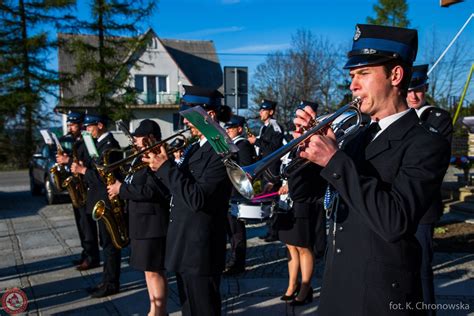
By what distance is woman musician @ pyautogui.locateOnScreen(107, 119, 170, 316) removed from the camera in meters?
4.01

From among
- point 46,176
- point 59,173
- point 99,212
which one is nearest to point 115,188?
point 99,212

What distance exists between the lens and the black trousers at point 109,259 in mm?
5105

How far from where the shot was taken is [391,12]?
29719mm

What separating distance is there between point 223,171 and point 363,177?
1.55 m

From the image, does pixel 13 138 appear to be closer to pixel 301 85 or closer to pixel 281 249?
pixel 301 85

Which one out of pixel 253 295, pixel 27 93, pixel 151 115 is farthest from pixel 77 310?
pixel 151 115

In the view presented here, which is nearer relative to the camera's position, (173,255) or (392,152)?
(392,152)

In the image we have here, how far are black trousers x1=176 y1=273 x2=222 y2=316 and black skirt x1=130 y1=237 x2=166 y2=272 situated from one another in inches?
26.8

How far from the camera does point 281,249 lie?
7.03 m

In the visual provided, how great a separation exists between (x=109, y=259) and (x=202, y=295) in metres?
2.16

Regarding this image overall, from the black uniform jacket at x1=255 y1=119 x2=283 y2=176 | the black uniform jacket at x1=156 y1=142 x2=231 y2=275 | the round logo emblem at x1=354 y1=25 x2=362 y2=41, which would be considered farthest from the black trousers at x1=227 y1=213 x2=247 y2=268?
the round logo emblem at x1=354 y1=25 x2=362 y2=41

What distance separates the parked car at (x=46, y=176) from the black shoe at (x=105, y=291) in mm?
6856

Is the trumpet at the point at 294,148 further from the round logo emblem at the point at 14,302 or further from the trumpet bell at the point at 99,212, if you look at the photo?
the round logo emblem at the point at 14,302

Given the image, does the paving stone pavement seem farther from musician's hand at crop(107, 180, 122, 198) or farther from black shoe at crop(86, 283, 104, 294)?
musician's hand at crop(107, 180, 122, 198)
